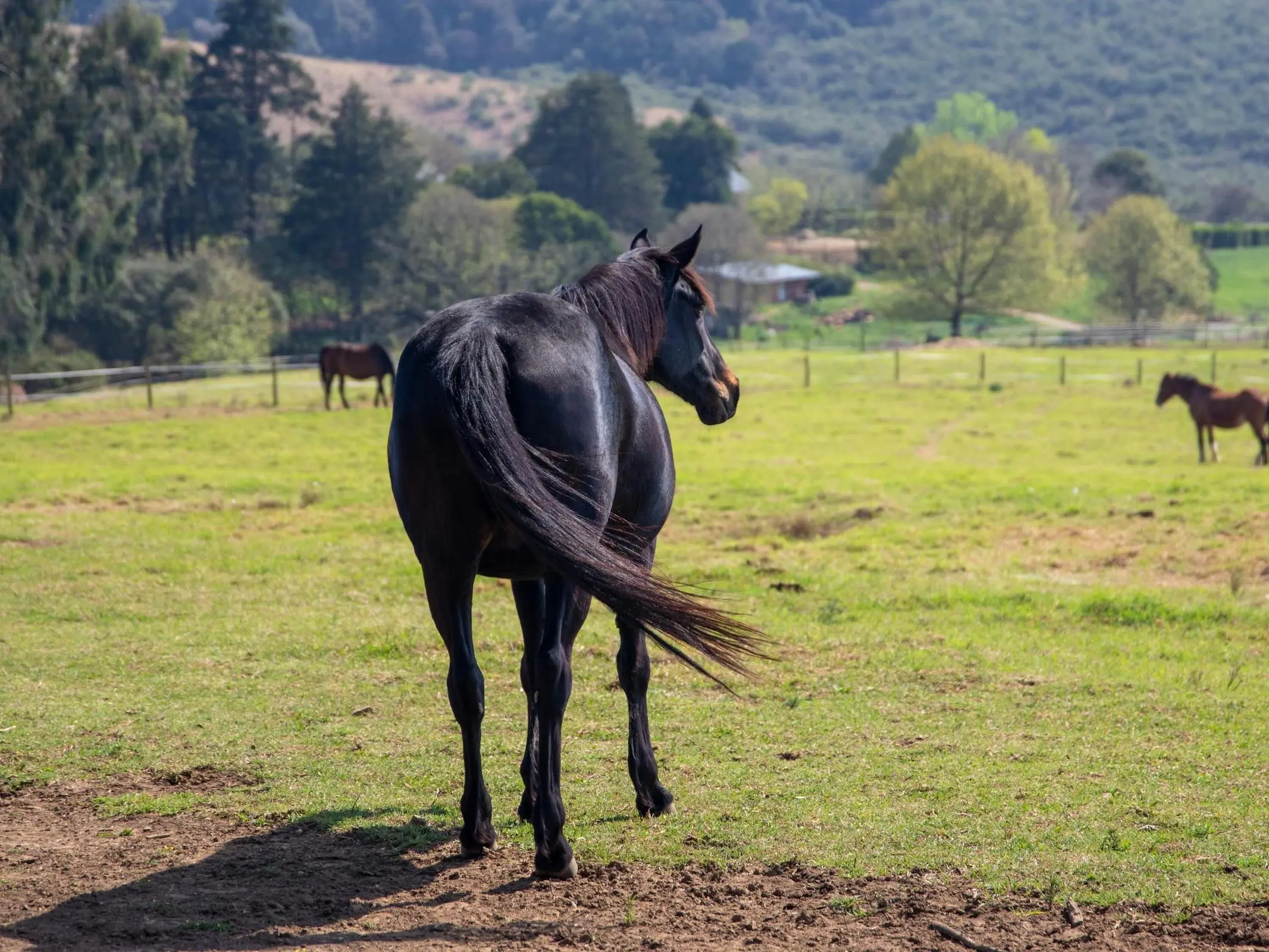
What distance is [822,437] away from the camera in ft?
93.6

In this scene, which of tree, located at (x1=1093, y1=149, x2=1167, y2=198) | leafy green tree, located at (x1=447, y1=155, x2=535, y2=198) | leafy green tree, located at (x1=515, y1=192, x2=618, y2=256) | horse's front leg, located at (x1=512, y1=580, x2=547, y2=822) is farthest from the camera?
tree, located at (x1=1093, y1=149, x2=1167, y2=198)

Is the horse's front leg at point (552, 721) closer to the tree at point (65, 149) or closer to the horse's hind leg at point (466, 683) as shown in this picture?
the horse's hind leg at point (466, 683)

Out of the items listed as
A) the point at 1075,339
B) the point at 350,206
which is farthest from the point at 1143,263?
the point at 350,206

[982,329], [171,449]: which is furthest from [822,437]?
[982,329]

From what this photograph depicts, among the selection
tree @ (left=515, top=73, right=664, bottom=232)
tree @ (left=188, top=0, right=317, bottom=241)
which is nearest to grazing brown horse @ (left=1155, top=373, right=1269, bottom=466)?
tree @ (left=188, top=0, right=317, bottom=241)

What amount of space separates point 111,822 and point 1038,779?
4.21 m

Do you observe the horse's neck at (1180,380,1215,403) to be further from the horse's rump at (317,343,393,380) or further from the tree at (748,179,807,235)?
the tree at (748,179,807,235)

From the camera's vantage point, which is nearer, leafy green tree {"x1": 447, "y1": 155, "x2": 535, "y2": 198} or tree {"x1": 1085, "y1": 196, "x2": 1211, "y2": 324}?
tree {"x1": 1085, "y1": 196, "x2": 1211, "y2": 324}

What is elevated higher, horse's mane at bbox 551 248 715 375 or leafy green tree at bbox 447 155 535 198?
leafy green tree at bbox 447 155 535 198

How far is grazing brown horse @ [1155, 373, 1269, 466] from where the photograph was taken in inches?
997

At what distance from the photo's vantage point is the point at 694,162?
359 ft

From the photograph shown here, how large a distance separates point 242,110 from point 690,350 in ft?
262

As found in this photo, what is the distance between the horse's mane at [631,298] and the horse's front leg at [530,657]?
1.19 metres

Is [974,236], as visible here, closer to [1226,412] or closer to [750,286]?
[750,286]
